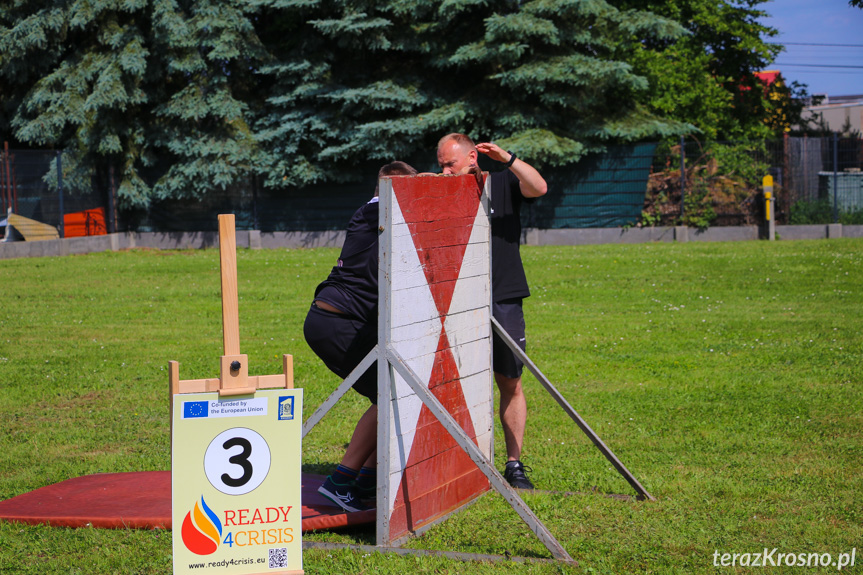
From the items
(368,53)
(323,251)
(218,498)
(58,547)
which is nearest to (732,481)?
(218,498)

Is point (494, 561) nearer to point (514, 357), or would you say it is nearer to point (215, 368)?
point (514, 357)

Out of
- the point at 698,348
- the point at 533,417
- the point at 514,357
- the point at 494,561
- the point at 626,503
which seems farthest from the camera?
the point at 698,348

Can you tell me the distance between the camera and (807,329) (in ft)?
32.4

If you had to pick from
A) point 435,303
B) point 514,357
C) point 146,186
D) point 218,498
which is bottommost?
point 218,498

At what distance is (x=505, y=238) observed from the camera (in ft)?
18.0

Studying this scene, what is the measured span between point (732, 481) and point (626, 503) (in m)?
0.74

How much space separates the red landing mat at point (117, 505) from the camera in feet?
15.0

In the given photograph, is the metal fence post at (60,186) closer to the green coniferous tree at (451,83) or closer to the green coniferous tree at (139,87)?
the green coniferous tree at (139,87)

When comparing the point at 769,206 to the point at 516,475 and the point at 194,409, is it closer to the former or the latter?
the point at 516,475

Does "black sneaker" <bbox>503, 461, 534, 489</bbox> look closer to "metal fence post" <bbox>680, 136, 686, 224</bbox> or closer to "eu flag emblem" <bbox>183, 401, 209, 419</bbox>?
"eu flag emblem" <bbox>183, 401, 209, 419</bbox>

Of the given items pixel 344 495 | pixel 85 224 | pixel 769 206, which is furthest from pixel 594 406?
pixel 85 224

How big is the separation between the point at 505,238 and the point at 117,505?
108 inches

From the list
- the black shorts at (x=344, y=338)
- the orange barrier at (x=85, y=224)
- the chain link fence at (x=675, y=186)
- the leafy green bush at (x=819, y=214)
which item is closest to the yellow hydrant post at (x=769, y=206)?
the chain link fence at (x=675, y=186)

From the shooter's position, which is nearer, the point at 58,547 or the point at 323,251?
the point at 58,547
